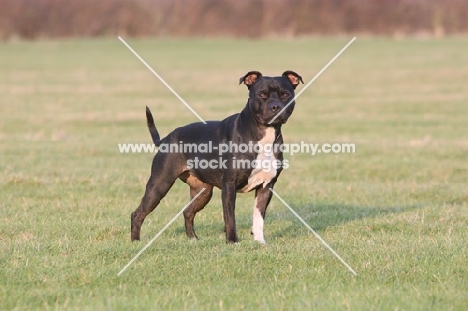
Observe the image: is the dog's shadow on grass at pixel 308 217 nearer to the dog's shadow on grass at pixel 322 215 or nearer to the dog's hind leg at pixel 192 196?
the dog's shadow on grass at pixel 322 215

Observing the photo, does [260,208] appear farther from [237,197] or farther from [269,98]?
[237,197]

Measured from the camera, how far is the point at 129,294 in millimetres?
6859

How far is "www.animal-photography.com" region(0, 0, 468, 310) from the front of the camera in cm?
705

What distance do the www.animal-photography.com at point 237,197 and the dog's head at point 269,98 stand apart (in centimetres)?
2

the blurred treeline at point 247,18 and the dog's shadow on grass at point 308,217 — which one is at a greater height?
the blurred treeline at point 247,18

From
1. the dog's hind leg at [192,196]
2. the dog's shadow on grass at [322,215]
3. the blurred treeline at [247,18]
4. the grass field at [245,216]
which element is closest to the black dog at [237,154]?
the dog's hind leg at [192,196]

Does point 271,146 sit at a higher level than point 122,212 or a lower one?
higher

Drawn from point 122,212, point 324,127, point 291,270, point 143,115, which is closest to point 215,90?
point 143,115

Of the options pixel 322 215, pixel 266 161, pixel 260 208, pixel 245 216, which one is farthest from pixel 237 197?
pixel 266 161

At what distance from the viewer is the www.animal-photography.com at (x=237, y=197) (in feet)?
23.1

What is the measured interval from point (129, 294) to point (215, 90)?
2707 cm

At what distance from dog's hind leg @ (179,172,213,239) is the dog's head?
1.26 meters

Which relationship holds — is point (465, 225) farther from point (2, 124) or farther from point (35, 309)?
point (2, 124)

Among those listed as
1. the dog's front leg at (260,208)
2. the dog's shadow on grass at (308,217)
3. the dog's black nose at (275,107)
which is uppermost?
the dog's black nose at (275,107)
